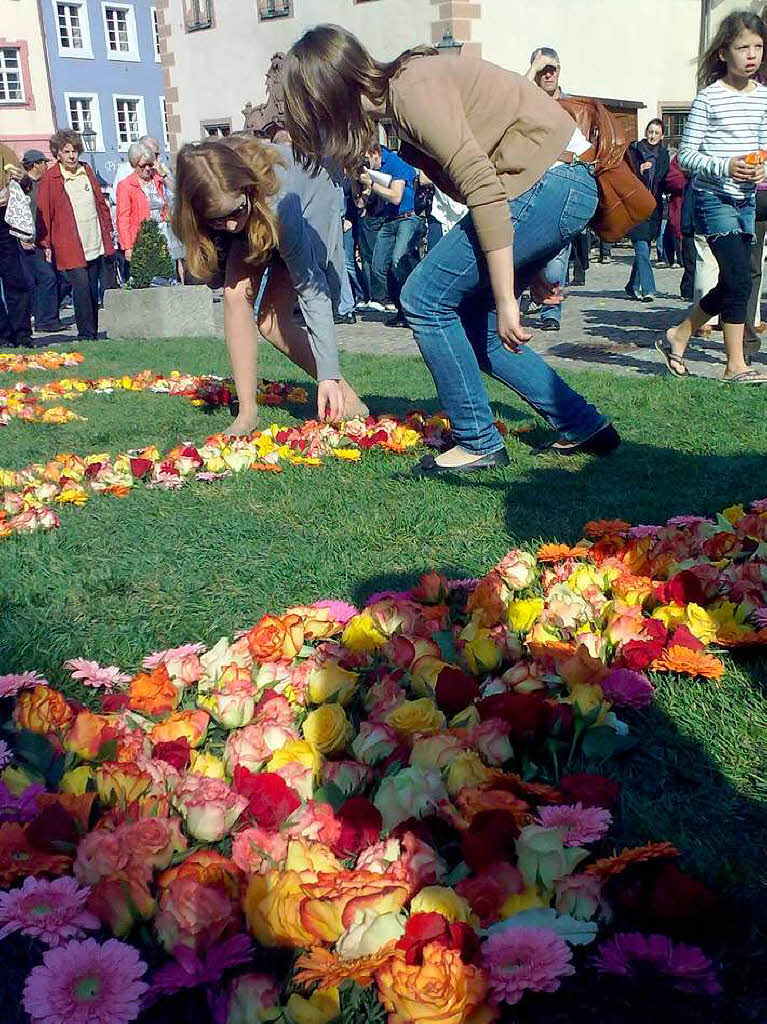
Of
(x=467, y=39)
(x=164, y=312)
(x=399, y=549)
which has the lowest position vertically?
(x=164, y=312)

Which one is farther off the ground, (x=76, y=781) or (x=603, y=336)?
(x=76, y=781)

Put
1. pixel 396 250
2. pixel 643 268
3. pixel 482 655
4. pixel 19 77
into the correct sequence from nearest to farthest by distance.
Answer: pixel 482 655 → pixel 396 250 → pixel 643 268 → pixel 19 77

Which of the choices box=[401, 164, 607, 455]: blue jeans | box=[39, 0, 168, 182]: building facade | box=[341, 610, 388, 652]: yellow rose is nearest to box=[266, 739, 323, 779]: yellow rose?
box=[341, 610, 388, 652]: yellow rose

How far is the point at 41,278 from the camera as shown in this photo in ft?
49.2

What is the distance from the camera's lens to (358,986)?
1.46 meters

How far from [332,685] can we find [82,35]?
47208 millimetres

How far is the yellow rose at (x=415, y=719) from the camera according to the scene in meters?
2.01

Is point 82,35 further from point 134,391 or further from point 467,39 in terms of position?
point 134,391

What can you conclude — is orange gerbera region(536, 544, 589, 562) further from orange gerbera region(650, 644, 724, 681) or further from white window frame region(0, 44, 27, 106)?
white window frame region(0, 44, 27, 106)

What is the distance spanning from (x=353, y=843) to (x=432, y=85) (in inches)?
103

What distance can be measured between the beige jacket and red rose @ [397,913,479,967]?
8.63 ft

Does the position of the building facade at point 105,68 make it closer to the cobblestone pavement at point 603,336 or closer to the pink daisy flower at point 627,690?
the cobblestone pavement at point 603,336

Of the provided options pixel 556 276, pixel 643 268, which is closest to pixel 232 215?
pixel 556 276

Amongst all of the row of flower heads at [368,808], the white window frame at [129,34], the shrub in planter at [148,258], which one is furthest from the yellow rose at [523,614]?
the white window frame at [129,34]
